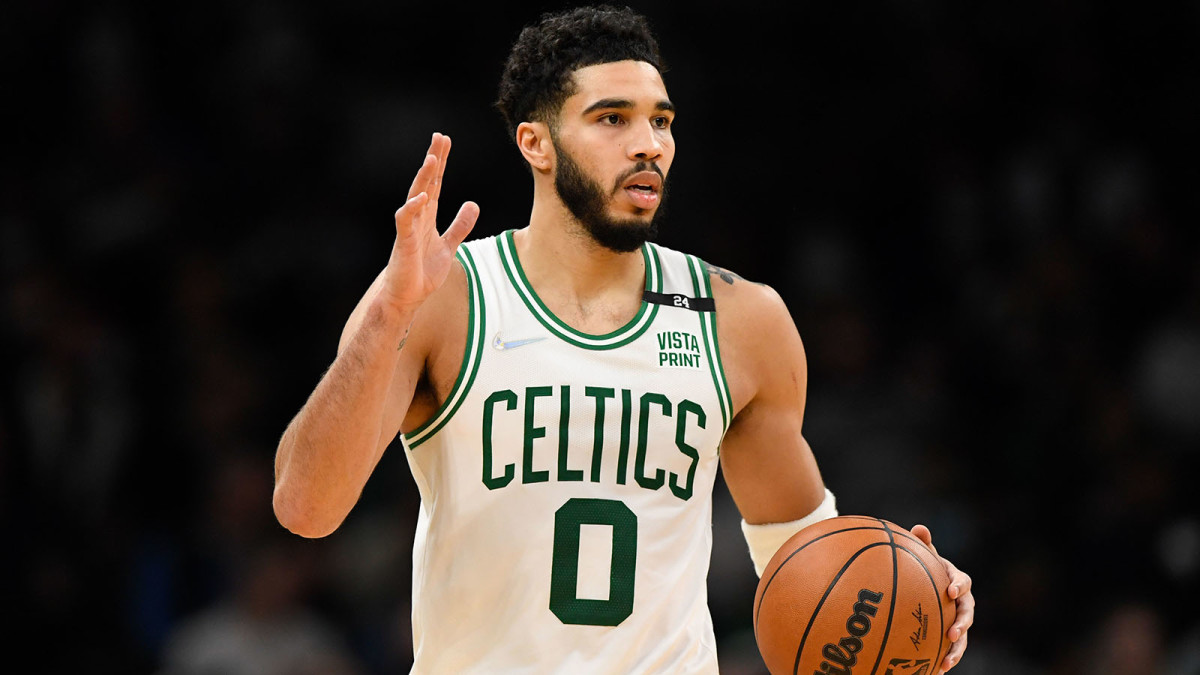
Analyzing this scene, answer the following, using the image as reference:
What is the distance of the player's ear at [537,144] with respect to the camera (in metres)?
4.08

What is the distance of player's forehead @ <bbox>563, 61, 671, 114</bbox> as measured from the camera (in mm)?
3969

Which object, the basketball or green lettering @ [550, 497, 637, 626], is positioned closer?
the basketball

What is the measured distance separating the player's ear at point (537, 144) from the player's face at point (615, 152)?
0.15 ft

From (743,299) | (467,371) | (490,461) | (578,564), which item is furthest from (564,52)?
(578,564)

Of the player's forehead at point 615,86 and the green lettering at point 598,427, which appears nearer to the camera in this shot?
the green lettering at point 598,427

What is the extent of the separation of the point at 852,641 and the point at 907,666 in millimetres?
164

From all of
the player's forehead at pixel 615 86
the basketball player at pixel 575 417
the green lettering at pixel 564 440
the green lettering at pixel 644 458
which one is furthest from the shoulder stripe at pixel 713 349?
the player's forehead at pixel 615 86

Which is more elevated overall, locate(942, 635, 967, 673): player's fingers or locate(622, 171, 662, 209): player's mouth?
locate(622, 171, 662, 209): player's mouth

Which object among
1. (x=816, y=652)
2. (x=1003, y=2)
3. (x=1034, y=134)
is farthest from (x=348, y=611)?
(x=1003, y=2)

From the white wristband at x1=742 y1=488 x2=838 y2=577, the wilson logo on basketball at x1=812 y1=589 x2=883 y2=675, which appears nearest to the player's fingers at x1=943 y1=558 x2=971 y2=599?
the wilson logo on basketball at x1=812 y1=589 x2=883 y2=675

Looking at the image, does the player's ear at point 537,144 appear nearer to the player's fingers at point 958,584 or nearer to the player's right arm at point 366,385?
the player's right arm at point 366,385

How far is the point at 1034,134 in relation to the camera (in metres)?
8.64

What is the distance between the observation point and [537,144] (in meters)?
4.12

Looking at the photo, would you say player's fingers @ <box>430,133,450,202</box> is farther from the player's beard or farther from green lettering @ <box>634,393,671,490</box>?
green lettering @ <box>634,393,671,490</box>
